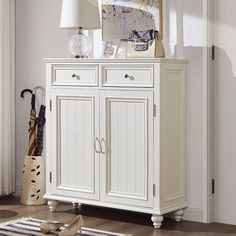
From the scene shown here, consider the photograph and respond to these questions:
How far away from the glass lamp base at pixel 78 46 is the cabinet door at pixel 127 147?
45 cm

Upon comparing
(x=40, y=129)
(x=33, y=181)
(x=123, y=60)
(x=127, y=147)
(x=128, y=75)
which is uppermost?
(x=123, y=60)

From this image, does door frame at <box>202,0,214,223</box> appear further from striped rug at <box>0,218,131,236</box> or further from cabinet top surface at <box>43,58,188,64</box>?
striped rug at <box>0,218,131,236</box>

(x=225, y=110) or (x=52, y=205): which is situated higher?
(x=225, y=110)

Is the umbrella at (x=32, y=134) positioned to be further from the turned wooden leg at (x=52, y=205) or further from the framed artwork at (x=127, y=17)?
the framed artwork at (x=127, y=17)

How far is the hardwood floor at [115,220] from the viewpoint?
428 centimetres

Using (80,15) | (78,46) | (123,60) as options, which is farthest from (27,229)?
(80,15)

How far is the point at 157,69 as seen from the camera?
424cm

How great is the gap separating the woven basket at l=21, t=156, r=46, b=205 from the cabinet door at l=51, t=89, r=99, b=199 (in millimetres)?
397

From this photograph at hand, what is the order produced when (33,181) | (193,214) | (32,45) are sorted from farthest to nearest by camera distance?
(32,45) < (33,181) < (193,214)

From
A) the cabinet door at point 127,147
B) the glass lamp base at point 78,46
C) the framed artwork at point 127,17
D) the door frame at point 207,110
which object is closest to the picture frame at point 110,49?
the framed artwork at point 127,17

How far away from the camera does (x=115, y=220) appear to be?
15.1ft

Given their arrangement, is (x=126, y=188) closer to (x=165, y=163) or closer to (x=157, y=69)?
(x=165, y=163)

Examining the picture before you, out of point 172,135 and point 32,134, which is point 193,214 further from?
point 32,134

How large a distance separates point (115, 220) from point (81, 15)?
1491 mm
